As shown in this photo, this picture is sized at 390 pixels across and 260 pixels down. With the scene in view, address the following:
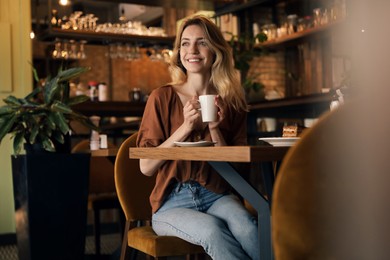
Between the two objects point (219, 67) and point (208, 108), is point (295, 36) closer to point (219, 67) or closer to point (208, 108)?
point (219, 67)

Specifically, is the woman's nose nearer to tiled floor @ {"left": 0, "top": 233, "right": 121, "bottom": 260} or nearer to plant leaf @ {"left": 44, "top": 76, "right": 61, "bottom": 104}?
plant leaf @ {"left": 44, "top": 76, "right": 61, "bottom": 104}

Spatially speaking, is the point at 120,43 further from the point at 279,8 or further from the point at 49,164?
the point at 49,164

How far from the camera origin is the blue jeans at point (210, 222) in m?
1.58

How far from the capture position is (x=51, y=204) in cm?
295

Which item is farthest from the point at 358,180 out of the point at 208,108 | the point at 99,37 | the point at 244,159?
the point at 99,37

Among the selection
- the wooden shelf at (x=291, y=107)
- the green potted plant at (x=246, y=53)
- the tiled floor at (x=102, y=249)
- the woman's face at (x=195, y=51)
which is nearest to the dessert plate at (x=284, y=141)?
the woman's face at (x=195, y=51)

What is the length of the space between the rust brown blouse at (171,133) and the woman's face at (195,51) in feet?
0.38

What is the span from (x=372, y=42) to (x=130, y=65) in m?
9.94

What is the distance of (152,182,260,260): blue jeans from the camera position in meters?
1.58

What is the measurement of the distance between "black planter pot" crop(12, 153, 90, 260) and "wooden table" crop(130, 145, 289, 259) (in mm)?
1417

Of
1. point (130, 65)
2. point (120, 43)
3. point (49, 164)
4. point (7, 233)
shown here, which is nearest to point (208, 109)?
point (49, 164)

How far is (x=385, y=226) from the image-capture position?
1.79 feet

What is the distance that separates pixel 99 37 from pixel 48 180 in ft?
→ 10.00

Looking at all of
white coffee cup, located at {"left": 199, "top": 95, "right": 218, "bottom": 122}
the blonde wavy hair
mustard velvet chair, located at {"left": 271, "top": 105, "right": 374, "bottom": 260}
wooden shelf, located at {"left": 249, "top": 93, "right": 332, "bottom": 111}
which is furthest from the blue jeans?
wooden shelf, located at {"left": 249, "top": 93, "right": 332, "bottom": 111}
